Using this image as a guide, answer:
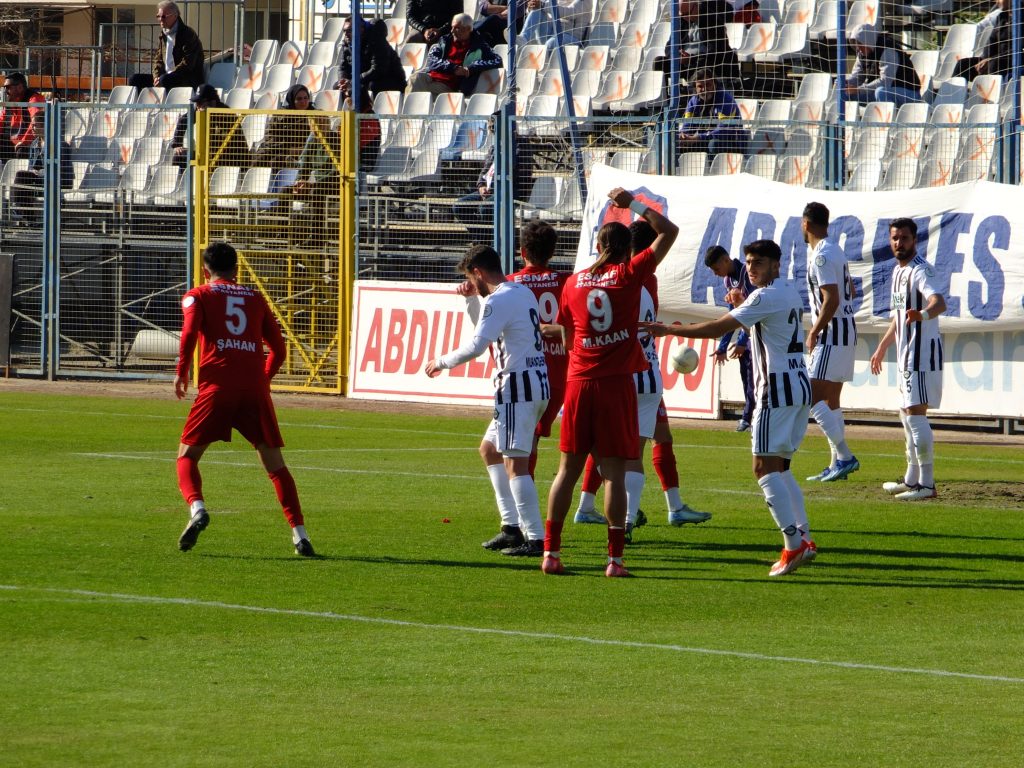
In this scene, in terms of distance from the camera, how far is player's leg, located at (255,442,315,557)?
10688 millimetres

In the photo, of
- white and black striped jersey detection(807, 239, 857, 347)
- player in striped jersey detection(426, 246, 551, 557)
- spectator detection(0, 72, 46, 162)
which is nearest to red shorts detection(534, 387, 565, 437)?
player in striped jersey detection(426, 246, 551, 557)

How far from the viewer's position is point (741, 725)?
664 cm

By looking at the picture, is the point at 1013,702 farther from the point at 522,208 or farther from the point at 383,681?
the point at 522,208

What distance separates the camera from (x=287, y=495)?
35.1 ft

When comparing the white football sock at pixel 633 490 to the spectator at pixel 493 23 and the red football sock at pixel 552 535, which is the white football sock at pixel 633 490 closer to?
the red football sock at pixel 552 535

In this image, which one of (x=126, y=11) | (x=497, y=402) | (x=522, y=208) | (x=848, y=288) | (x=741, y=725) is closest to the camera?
(x=741, y=725)

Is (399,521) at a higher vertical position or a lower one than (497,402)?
lower

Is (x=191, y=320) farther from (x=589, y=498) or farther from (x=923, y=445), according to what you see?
(x=923, y=445)

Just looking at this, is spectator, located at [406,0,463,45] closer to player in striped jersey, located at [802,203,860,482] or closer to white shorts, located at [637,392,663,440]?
player in striped jersey, located at [802,203,860,482]

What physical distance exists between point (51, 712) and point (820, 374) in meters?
9.46

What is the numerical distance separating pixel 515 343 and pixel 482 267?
0.52 meters

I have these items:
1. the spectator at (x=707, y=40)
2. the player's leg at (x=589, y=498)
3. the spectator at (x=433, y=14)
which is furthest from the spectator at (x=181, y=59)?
the player's leg at (x=589, y=498)

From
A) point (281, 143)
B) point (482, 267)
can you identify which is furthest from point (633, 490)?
point (281, 143)

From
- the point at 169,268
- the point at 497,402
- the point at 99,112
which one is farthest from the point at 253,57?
the point at 497,402
